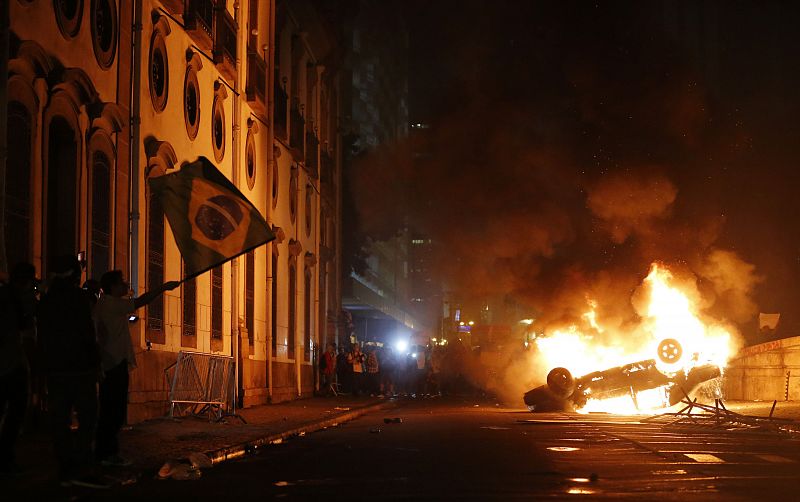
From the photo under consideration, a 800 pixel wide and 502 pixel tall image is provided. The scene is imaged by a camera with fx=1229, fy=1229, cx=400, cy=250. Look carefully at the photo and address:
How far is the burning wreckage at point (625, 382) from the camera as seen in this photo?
83.7ft

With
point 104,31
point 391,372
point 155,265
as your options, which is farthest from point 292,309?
point 104,31

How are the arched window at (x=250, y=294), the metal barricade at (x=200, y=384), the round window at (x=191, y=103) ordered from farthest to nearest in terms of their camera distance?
the arched window at (x=250, y=294) < the round window at (x=191, y=103) < the metal barricade at (x=200, y=384)

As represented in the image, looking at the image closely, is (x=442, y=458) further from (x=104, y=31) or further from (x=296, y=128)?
(x=296, y=128)

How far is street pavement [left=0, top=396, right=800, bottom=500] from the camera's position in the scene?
32.6 feet

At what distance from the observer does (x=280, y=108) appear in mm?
31953

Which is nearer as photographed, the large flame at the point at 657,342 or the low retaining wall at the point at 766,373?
the large flame at the point at 657,342

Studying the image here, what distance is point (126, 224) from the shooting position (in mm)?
18578

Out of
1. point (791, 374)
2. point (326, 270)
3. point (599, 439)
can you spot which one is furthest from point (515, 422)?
point (326, 270)

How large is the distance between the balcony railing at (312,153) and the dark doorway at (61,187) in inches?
809

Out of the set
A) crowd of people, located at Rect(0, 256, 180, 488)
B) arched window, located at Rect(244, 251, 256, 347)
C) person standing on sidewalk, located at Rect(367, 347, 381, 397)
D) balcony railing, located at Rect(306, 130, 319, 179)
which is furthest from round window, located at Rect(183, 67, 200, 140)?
person standing on sidewalk, located at Rect(367, 347, 381, 397)

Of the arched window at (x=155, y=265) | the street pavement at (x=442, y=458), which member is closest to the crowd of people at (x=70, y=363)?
the street pavement at (x=442, y=458)

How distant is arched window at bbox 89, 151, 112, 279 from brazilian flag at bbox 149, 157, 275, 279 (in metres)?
5.85

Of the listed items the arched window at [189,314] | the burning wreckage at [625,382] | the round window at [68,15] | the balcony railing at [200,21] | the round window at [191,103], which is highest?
the balcony railing at [200,21]

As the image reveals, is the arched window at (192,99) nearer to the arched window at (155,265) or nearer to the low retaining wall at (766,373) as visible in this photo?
the arched window at (155,265)
